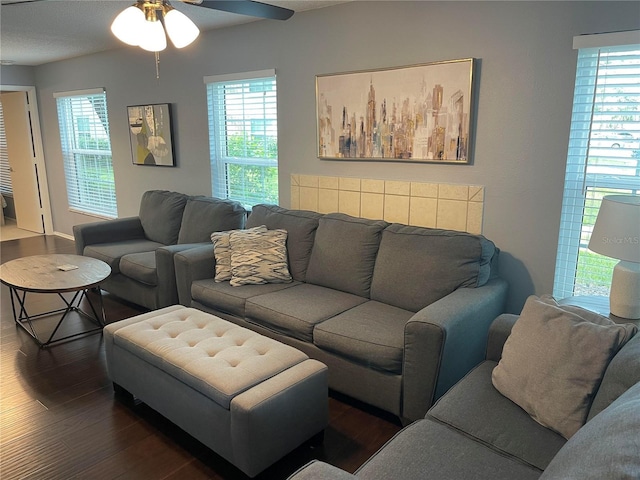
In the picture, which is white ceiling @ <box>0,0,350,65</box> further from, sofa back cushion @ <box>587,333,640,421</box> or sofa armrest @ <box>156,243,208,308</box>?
sofa back cushion @ <box>587,333,640,421</box>

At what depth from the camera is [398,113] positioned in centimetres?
304

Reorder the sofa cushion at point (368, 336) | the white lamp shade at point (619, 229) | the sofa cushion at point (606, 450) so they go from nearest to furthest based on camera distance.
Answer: the sofa cushion at point (606, 450) < the white lamp shade at point (619, 229) < the sofa cushion at point (368, 336)

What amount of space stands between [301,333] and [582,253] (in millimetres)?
1578

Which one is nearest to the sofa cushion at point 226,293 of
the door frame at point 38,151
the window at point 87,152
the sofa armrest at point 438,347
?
the sofa armrest at point 438,347

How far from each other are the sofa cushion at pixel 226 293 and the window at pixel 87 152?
10.4 ft

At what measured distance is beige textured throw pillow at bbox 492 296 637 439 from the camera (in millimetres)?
1543

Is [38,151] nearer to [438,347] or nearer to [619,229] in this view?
[438,347]

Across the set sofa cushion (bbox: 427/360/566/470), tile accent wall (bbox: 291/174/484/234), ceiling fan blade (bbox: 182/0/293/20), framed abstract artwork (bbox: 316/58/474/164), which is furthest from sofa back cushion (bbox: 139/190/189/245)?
sofa cushion (bbox: 427/360/566/470)

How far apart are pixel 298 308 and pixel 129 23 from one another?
5.33ft

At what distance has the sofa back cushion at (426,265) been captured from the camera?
2555mm

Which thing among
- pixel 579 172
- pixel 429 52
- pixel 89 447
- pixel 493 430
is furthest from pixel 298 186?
pixel 493 430

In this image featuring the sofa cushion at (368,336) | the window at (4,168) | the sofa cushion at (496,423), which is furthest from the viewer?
the window at (4,168)

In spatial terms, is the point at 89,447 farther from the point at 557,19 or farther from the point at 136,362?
the point at 557,19

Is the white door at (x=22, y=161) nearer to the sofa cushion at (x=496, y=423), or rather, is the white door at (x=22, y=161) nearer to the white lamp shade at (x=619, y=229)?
the sofa cushion at (x=496, y=423)
